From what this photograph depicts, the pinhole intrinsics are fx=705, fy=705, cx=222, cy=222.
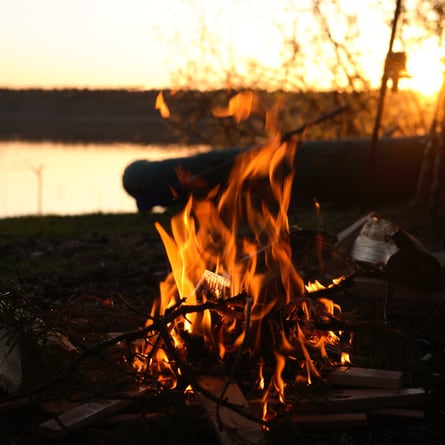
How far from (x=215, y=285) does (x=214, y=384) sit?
610 millimetres

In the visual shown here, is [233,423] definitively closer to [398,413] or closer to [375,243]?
[398,413]

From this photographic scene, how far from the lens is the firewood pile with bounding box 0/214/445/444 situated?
3000mm

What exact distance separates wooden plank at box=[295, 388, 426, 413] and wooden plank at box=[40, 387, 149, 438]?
29.9 inches

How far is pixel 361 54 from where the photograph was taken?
13438 mm

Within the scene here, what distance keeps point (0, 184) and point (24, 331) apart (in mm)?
17640

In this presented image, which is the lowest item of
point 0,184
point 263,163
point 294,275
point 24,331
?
point 0,184

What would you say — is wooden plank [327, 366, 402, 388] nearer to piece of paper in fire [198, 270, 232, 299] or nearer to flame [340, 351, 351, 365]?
flame [340, 351, 351, 365]

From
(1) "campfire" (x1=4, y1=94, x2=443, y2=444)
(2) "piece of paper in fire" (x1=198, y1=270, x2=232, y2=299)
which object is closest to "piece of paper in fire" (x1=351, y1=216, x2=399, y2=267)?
(1) "campfire" (x1=4, y1=94, x2=443, y2=444)

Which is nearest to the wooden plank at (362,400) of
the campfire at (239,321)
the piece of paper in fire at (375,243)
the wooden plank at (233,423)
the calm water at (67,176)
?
the campfire at (239,321)

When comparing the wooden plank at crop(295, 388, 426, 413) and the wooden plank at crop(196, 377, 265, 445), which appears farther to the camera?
the wooden plank at crop(295, 388, 426, 413)

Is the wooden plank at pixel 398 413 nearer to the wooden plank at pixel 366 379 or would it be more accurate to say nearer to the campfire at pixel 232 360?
the campfire at pixel 232 360

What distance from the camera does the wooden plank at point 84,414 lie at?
9.61ft

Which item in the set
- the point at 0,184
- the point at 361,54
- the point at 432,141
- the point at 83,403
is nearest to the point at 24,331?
the point at 83,403

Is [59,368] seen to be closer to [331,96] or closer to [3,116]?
[331,96]
